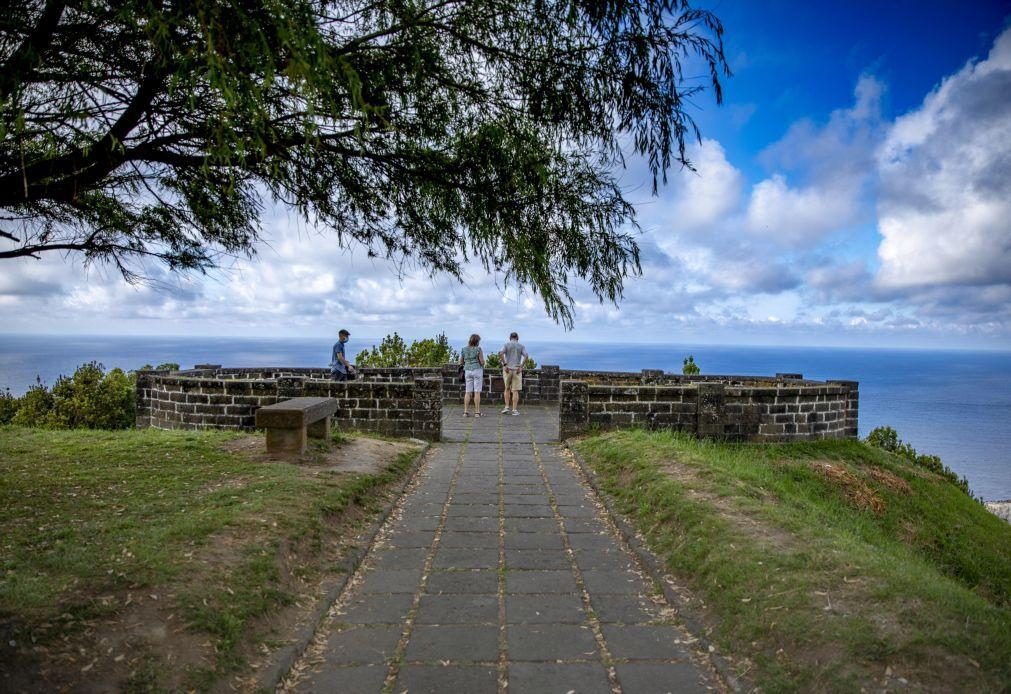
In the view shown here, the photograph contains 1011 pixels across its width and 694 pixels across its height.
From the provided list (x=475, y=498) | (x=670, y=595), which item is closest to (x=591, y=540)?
(x=670, y=595)

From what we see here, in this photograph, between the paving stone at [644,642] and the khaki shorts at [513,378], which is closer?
the paving stone at [644,642]

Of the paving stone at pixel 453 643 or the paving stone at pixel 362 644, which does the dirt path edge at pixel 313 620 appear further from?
the paving stone at pixel 453 643

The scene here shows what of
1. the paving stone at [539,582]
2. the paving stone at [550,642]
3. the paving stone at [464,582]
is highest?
the paving stone at [539,582]

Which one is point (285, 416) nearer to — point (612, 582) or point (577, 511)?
point (577, 511)

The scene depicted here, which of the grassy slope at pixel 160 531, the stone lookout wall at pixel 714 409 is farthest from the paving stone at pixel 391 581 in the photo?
the stone lookout wall at pixel 714 409

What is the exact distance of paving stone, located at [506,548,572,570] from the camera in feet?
18.5

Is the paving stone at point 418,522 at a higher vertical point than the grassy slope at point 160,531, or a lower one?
lower

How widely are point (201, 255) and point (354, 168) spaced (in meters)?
1.95

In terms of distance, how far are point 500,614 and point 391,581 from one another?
1.09 m

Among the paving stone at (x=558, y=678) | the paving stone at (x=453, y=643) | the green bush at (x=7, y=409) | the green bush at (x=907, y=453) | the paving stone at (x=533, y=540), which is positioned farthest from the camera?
the green bush at (x=907, y=453)

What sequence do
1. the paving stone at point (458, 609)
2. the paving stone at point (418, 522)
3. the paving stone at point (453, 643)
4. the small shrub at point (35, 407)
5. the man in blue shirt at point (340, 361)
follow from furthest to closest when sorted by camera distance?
the small shrub at point (35, 407) < the man in blue shirt at point (340, 361) < the paving stone at point (418, 522) < the paving stone at point (458, 609) < the paving stone at point (453, 643)

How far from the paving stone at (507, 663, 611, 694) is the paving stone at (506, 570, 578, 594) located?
119 cm

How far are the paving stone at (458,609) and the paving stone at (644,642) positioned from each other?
78cm

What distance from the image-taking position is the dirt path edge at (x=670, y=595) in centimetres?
374
